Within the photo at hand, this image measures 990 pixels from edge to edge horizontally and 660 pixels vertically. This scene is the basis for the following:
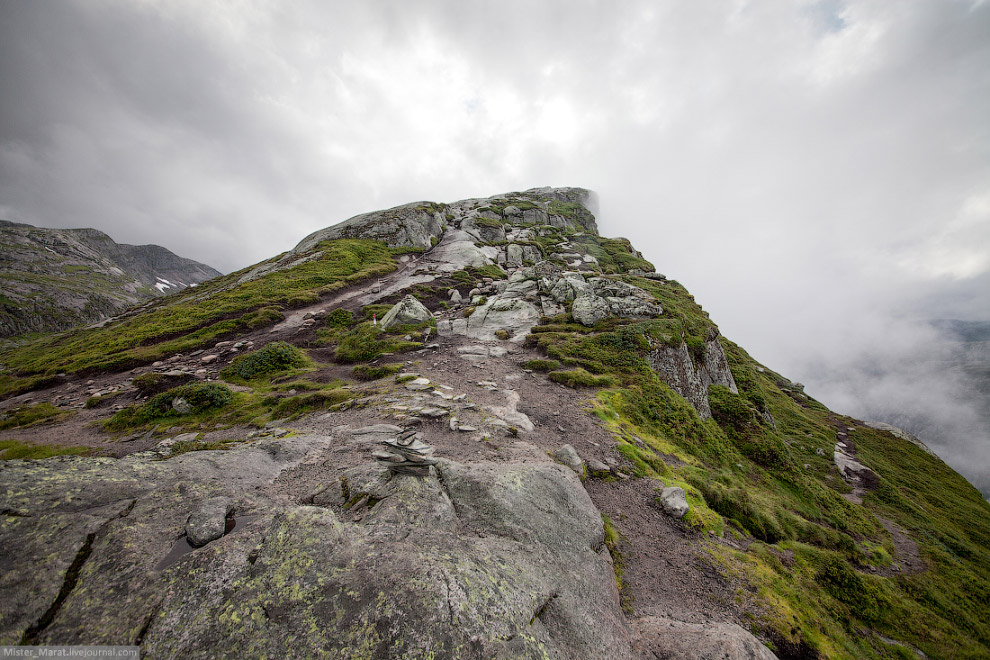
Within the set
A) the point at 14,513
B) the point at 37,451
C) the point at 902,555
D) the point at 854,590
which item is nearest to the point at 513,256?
the point at 902,555

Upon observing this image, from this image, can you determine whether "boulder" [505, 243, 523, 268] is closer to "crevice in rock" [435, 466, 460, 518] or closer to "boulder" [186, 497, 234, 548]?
"crevice in rock" [435, 466, 460, 518]

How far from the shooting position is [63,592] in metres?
4.25

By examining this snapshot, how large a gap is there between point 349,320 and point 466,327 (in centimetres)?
1172

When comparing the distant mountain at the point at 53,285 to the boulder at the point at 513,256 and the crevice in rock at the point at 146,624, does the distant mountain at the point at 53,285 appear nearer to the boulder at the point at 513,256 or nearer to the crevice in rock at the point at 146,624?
the boulder at the point at 513,256

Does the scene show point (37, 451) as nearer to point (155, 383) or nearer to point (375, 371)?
point (155, 383)

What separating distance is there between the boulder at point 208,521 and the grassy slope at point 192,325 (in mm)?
24849

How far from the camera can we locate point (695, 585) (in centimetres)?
850

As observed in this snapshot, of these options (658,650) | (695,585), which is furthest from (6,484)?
(695,585)

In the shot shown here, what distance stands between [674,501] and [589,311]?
19.8m

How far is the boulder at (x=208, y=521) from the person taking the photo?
18.5ft

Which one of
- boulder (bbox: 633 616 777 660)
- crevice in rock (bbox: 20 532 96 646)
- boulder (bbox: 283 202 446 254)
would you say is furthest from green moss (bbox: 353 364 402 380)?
boulder (bbox: 283 202 446 254)

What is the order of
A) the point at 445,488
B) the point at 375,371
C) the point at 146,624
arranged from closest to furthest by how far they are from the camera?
the point at 146,624
the point at 445,488
the point at 375,371

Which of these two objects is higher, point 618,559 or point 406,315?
point 406,315

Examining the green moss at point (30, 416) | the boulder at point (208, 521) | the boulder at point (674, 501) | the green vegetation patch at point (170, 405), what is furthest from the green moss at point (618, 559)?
the green moss at point (30, 416)
